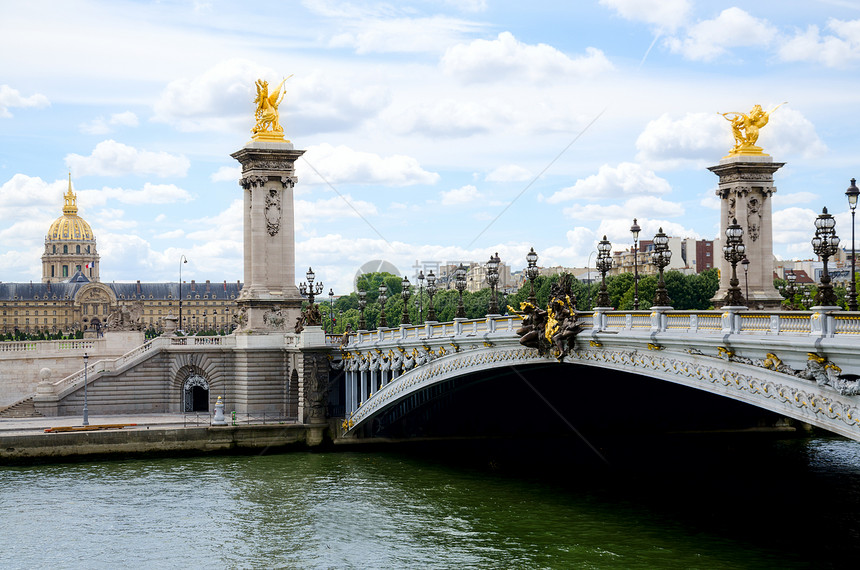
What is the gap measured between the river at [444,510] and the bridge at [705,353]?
4.59 metres

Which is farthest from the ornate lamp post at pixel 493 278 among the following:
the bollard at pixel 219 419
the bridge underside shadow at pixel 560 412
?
the bollard at pixel 219 419

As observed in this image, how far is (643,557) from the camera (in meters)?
33.3

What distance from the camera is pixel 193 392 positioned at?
214ft

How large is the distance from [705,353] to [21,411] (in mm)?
42041

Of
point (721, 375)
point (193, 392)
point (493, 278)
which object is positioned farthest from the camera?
point (193, 392)

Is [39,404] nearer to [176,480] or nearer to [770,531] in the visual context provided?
[176,480]

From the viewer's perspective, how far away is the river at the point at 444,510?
3422cm

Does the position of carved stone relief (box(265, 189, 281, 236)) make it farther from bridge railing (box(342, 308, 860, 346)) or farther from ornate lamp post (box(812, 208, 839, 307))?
ornate lamp post (box(812, 208, 839, 307))

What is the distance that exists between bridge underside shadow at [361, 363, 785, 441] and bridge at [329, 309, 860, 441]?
5605 millimetres

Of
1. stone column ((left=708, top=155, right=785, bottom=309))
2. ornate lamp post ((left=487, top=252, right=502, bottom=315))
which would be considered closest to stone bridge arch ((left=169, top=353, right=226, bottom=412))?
ornate lamp post ((left=487, top=252, right=502, bottom=315))

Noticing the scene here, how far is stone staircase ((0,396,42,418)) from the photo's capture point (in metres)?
62.1

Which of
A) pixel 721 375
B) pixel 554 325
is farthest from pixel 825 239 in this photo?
pixel 554 325

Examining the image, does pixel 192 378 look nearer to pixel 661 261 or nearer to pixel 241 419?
pixel 241 419

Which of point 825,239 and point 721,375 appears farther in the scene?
point 721,375
